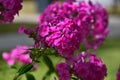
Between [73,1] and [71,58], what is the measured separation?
99cm

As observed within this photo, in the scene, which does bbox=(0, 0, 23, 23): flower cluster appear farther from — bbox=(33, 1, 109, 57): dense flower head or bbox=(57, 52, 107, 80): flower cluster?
bbox=(57, 52, 107, 80): flower cluster

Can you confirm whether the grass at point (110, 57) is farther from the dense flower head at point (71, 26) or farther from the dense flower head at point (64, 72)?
the dense flower head at point (64, 72)

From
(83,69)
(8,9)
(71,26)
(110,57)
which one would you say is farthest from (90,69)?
(110,57)

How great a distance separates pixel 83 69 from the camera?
8.34ft

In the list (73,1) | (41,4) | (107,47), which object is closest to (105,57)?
(107,47)

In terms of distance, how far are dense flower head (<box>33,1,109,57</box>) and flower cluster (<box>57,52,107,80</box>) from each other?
76 mm

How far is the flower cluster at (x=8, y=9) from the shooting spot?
2.66 metres

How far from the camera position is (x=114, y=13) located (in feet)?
73.4

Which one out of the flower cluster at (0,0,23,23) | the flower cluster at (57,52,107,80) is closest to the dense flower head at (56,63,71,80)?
the flower cluster at (57,52,107,80)

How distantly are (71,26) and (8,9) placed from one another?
1.03 feet

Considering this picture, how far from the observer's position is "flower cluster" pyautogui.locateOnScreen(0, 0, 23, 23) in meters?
2.66

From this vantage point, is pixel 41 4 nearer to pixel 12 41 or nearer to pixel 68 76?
pixel 12 41

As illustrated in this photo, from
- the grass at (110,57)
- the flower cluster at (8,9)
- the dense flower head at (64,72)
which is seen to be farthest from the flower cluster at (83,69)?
the grass at (110,57)

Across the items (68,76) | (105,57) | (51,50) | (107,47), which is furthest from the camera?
(107,47)
